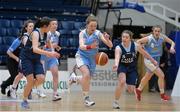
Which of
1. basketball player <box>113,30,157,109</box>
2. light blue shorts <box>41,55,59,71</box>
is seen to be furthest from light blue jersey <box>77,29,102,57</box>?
light blue shorts <box>41,55,59,71</box>

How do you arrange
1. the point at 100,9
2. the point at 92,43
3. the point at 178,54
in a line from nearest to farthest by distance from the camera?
the point at 92,43 → the point at 178,54 → the point at 100,9

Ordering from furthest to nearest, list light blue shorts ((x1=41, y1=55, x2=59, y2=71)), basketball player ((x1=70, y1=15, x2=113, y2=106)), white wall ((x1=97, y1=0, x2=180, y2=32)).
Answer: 1. white wall ((x1=97, y1=0, x2=180, y2=32))
2. light blue shorts ((x1=41, y1=55, x2=59, y2=71))
3. basketball player ((x1=70, y1=15, x2=113, y2=106))

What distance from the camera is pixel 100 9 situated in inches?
886

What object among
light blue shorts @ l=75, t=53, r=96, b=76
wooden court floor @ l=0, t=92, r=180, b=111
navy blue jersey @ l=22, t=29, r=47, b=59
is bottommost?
wooden court floor @ l=0, t=92, r=180, b=111

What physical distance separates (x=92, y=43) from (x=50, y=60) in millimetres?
1960

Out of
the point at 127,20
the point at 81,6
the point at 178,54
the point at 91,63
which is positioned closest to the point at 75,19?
the point at 81,6

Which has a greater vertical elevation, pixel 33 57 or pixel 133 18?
pixel 33 57

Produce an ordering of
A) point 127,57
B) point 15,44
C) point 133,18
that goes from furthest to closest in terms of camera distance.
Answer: point 133,18 < point 15,44 < point 127,57

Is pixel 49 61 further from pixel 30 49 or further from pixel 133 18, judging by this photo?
pixel 133 18

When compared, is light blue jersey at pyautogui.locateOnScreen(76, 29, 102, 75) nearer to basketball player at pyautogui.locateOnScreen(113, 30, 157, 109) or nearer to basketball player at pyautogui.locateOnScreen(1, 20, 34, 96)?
basketball player at pyautogui.locateOnScreen(113, 30, 157, 109)

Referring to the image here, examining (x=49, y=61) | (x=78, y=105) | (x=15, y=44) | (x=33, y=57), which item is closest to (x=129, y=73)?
(x=78, y=105)

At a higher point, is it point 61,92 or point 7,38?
point 7,38

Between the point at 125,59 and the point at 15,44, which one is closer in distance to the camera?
the point at 125,59

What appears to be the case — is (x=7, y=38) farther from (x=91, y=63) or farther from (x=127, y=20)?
(x=91, y=63)
